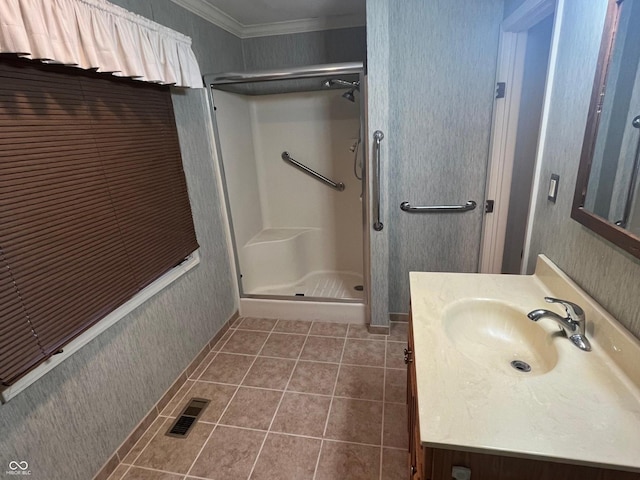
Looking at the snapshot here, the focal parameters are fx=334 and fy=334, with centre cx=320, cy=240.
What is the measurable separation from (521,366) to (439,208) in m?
1.36

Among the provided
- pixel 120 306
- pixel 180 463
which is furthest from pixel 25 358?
pixel 180 463

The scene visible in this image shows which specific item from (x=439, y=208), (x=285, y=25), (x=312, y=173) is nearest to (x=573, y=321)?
(x=439, y=208)

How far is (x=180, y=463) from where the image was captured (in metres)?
1.63

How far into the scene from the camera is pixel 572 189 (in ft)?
4.07

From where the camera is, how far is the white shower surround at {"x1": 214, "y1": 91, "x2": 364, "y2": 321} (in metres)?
2.96

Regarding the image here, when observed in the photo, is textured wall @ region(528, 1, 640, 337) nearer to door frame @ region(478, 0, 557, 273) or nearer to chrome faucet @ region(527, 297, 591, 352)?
chrome faucet @ region(527, 297, 591, 352)

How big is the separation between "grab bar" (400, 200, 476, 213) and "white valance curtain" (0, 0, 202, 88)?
1571mm

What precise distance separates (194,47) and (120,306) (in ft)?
5.49

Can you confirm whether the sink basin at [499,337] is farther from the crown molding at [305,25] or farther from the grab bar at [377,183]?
the crown molding at [305,25]

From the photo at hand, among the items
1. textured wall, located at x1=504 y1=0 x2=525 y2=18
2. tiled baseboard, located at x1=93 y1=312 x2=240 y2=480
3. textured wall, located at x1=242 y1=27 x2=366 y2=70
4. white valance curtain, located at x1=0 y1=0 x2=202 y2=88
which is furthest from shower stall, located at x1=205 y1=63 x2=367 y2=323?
textured wall, located at x1=504 y1=0 x2=525 y2=18

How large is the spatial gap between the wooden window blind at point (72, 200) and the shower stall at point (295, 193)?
840 mm

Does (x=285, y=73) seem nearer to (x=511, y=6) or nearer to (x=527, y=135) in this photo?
(x=511, y=6)

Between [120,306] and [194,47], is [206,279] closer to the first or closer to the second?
[120,306]

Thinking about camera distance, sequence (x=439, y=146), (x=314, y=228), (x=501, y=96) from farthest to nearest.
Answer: (x=314, y=228)
(x=439, y=146)
(x=501, y=96)
